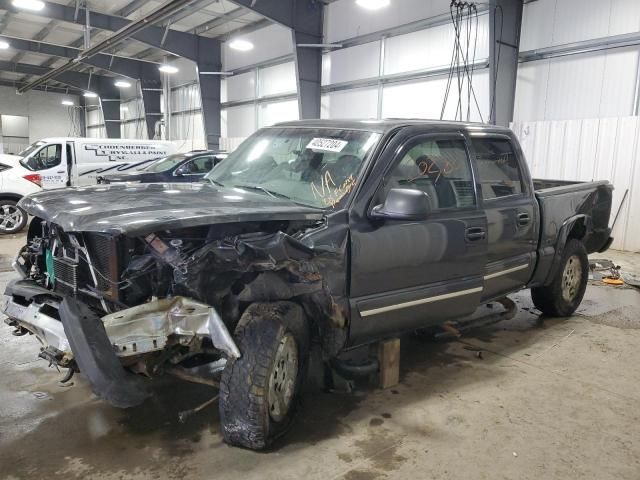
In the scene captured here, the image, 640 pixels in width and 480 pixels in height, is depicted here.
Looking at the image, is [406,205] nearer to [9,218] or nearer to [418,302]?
[418,302]

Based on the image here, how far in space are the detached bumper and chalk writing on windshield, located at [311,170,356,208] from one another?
0.98m

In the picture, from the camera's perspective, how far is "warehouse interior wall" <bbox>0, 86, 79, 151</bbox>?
95.0 feet

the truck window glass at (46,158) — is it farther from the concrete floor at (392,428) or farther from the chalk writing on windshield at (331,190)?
the chalk writing on windshield at (331,190)

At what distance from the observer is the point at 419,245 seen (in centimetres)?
315

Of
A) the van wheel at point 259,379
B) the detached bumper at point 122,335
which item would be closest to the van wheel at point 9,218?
the detached bumper at point 122,335

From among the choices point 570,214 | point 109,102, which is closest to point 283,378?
point 570,214

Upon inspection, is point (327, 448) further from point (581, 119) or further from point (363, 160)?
point (581, 119)

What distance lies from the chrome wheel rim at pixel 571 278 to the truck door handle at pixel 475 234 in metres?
1.81

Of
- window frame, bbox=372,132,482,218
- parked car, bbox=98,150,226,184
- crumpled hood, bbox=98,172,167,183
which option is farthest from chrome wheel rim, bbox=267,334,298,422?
crumpled hood, bbox=98,172,167,183

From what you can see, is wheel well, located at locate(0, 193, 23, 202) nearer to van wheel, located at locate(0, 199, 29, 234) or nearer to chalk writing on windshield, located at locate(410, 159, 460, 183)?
van wheel, located at locate(0, 199, 29, 234)

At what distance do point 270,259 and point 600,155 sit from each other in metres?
8.60

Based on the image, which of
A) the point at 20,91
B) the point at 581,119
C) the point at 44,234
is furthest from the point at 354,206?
the point at 20,91

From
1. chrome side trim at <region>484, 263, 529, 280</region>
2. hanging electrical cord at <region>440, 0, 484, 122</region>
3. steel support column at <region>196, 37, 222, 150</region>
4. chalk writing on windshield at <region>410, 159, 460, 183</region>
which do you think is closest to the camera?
chalk writing on windshield at <region>410, 159, 460, 183</region>

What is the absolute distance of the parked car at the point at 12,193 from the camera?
9797mm
